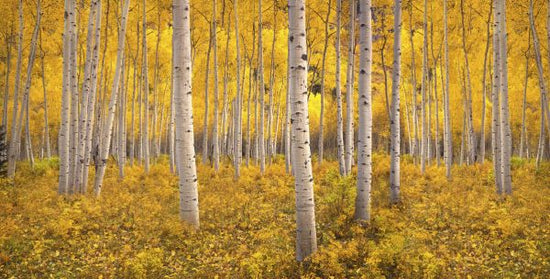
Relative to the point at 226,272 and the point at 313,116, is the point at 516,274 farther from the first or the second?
the point at 313,116

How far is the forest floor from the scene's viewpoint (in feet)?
18.0

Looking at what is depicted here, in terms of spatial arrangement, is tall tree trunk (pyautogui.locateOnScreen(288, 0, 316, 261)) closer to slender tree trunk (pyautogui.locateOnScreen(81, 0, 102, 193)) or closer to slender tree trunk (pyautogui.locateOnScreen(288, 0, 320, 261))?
slender tree trunk (pyautogui.locateOnScreen(288, 0, 320, 261))

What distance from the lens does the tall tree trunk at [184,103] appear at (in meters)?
7.36

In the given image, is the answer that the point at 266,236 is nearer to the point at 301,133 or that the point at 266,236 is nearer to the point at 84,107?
the point at 301,133

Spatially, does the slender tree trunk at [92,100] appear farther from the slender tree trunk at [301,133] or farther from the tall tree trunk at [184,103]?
the slender tree trunk at [301,133]

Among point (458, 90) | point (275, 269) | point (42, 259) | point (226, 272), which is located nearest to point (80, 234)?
point (42, 259)

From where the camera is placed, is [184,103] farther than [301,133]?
Yes

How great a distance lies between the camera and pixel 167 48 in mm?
22109

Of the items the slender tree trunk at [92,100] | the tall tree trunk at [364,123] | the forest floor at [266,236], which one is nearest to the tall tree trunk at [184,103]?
the forest floor at [266,236]

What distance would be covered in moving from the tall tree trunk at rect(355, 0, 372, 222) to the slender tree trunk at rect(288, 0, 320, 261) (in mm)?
2169

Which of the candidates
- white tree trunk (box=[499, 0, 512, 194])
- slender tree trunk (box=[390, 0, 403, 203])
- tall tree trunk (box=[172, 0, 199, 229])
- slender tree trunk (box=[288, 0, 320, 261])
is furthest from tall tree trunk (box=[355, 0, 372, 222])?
white tree trunk (box=[499, 0, 512, 194])

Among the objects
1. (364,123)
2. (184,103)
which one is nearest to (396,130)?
(364,123)

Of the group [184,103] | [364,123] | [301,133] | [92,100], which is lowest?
[301,133]

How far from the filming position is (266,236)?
676 cm
